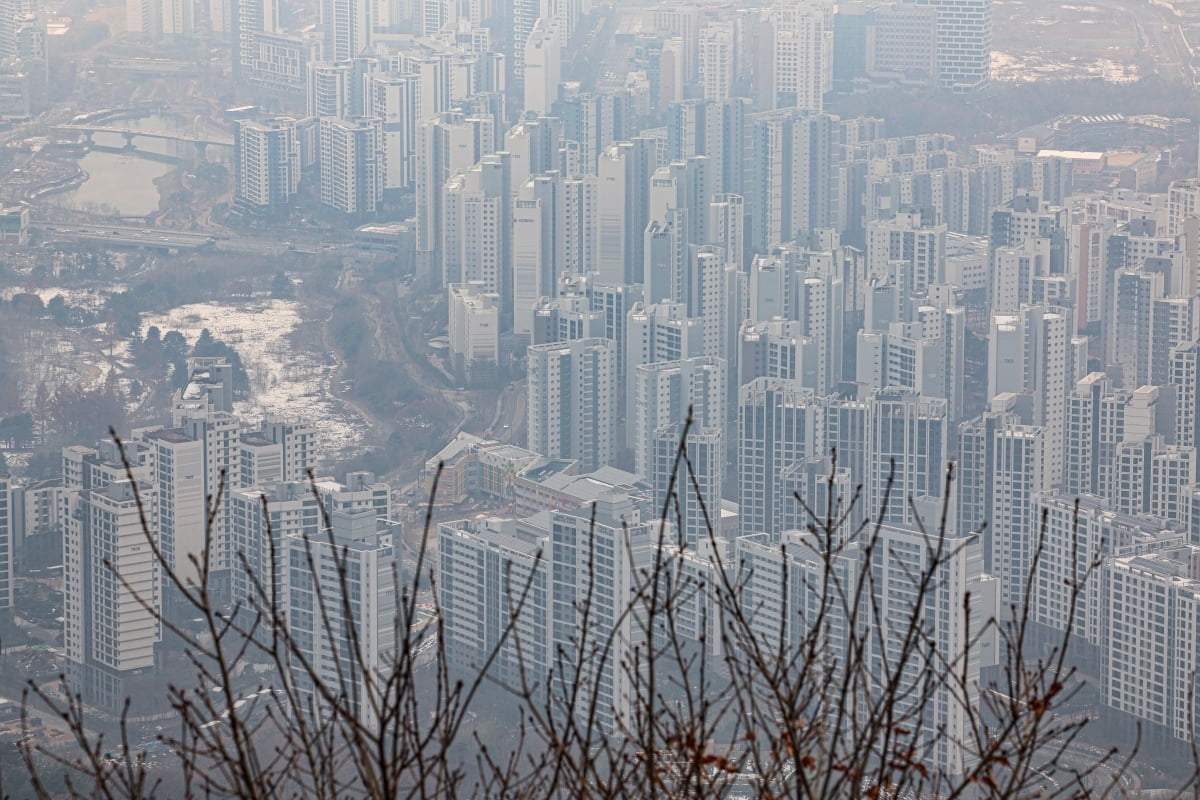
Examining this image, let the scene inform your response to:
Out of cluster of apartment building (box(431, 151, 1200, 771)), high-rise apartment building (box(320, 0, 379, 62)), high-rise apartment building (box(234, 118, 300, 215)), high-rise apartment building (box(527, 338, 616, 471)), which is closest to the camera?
cluster of apartment building (box(431, 151, 1200, 771))

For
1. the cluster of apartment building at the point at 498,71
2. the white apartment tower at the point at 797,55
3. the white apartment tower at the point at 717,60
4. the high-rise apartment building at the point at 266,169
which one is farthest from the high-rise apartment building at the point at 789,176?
the high-rise apartment building at the point at 266,169

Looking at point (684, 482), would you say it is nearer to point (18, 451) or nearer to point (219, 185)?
point (18, 451)

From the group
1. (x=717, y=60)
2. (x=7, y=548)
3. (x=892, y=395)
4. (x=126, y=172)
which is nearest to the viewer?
(x=7, y=548)

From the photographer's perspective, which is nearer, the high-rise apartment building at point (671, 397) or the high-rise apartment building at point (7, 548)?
the high-rise apartment building at point (7, 548)

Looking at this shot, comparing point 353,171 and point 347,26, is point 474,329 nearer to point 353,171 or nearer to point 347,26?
point 353,171

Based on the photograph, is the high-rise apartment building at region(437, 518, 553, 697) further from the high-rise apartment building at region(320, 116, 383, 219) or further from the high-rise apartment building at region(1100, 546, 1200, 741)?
the high-rise apartment building at region(320, 116, 383, 219)

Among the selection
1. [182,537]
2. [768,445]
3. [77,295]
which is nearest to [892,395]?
[768,445]

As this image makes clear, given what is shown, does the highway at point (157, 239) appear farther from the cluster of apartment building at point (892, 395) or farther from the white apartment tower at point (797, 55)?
the white apartment tower at point (797, 55)

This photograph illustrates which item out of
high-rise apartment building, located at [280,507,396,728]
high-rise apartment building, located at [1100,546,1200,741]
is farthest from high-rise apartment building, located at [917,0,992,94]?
high-rise apartment building, located at [280,507,396,728]

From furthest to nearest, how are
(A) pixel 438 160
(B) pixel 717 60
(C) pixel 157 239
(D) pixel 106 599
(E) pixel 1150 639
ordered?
(B) pixel 717 60 < (A) pixel 438 160 < (C) pixel 157 239 < (D) pixel 106 599 < (E) pixel 1150 639
